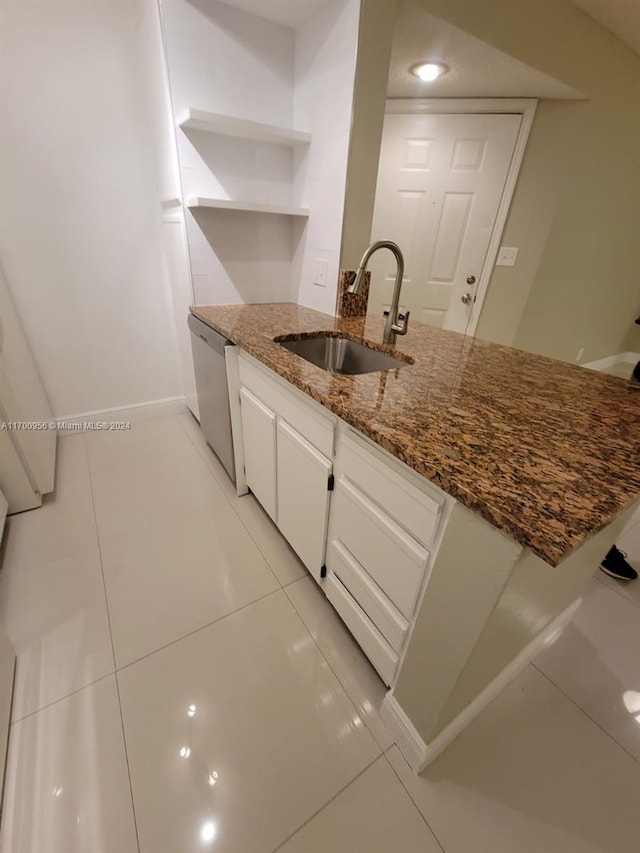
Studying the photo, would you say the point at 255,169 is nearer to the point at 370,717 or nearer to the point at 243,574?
the point at 243,574

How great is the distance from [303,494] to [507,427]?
0.70m

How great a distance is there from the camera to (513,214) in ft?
8.23

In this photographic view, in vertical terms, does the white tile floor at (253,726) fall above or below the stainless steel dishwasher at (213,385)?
below

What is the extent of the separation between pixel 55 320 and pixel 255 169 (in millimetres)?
1462

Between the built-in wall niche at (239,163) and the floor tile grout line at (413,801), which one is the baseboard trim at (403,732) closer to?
the floor tile grout line at (413,801)

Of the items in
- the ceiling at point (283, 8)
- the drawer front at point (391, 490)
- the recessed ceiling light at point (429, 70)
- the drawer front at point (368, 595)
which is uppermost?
the ceiling at point (283, 8)

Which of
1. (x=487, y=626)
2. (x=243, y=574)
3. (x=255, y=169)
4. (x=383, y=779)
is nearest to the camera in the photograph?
(x=487, y=626)

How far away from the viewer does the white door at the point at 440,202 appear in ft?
7.55

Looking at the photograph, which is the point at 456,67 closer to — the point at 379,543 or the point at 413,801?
the point at 379,543

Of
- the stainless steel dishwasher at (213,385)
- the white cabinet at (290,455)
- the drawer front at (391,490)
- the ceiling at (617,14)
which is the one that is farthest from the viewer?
the ceiling at (617,14)

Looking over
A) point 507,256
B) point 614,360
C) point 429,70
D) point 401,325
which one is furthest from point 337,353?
point 614,360

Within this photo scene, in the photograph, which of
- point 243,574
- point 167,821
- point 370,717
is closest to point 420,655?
point 370,717

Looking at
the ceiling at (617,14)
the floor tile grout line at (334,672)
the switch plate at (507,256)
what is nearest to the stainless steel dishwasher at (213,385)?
the floor tile grout line at (334,672)

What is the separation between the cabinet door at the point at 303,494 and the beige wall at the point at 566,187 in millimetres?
1077
